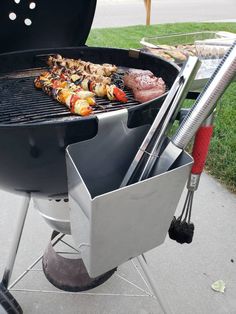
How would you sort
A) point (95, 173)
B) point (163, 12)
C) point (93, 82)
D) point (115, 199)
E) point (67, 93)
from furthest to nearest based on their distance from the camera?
1. point (163, 12)
2. point (93, 82)
3. point (67, 93)
4. point (95, 173)
5. point (115, 199)

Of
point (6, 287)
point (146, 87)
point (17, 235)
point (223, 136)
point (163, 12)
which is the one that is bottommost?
point (163, 12)

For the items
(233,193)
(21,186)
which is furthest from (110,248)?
(233,193)

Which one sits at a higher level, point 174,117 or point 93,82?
point 174,117

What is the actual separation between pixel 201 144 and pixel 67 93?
51 centimetres

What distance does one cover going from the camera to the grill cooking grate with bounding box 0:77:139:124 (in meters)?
1.18

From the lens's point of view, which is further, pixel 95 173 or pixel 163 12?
pixel 163 12

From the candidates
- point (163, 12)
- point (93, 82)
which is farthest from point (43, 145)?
point (163, 12)

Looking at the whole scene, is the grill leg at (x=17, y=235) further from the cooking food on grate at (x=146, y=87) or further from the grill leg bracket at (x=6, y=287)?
the cooking food on grate at (x=146, y=87)

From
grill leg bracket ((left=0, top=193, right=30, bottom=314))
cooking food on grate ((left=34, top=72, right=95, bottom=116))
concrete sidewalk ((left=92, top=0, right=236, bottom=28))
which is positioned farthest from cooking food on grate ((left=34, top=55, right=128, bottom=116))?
concrete sidewalk ((left=92, top=0, right=236, bottom=28))

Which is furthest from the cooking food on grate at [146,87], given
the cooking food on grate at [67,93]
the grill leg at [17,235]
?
the grill leg at [17,235]

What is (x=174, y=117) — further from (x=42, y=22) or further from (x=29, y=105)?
(x=42, y=22)

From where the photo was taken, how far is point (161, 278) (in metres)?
1.64

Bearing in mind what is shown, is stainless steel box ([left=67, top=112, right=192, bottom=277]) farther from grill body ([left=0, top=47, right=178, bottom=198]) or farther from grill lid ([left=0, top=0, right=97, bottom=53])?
grill lid ([left=0, top=0, right=97, bottom=53])

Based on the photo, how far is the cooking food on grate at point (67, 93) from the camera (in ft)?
3.74
